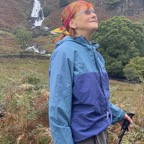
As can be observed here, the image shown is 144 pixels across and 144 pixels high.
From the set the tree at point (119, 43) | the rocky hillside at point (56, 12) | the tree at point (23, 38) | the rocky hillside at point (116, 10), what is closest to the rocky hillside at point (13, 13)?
the rocky hillside at point (56, 12)

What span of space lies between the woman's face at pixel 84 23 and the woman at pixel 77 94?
3 cm

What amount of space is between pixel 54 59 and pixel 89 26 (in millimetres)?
405

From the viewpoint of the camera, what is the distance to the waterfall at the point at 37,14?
285 feet

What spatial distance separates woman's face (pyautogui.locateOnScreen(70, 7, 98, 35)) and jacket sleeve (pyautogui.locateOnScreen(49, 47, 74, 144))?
1.04 ft

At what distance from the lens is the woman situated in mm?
2766

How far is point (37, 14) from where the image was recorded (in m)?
91.2

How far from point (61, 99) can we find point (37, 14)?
295ft

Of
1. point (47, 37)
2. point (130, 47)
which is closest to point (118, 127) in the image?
point (130, 47)

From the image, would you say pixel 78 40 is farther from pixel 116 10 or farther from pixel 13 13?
pixel 13 13

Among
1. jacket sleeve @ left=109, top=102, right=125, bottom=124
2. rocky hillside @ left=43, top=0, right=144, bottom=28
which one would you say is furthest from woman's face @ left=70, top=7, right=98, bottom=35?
rocky hillside @ left=43, top=0, right=144, bottom=28

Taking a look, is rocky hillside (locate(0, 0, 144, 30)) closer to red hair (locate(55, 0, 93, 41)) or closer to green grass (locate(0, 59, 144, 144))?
green grass (locate(0, 59, 144, 144))

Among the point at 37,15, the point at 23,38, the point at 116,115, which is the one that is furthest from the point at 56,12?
the point at 116,115

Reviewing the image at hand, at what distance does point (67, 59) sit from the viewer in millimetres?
2805

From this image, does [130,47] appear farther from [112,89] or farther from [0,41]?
[112,89]
